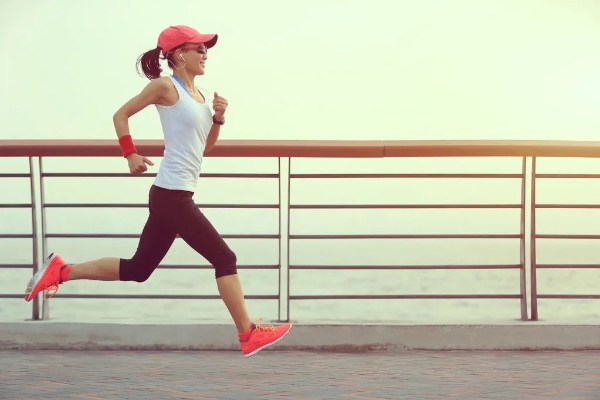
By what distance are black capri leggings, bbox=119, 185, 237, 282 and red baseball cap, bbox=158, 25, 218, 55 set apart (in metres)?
0.67

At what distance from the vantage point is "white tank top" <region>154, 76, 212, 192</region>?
16.0 ft

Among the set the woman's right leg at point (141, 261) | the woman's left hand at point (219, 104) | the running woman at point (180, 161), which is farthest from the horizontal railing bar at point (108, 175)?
the woman's left hand at point (219, 104)

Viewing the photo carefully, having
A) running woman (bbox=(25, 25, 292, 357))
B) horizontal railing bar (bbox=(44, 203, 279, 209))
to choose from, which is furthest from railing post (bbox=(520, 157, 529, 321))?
running woman (bbox=(25, 25, 292, 357))

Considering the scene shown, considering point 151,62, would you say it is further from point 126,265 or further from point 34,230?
point 34,230

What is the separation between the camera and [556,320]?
6891 millimetres

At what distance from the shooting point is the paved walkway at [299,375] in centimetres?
503

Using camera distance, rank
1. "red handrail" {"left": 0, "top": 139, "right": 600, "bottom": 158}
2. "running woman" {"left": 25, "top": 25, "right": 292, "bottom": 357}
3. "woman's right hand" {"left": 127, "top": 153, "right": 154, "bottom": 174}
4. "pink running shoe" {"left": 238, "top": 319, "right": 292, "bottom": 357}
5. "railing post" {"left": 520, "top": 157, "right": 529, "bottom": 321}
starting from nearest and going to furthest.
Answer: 1. "woman's right hand" {"left": 127, "top": 153, "right": 154, "bottom": 174}
2. "running woman" {"left": 25, "top": 25, "right": 292, "bottom": 357}
3. "pink running shoe" {"left": 238, "top": 319, "right": 292, "bottom": 357}
4. "red handrail" {"left": 0, "top": 139, "right": 600, "bottom": 158}
5. "railing post" {"left": 520, "top": 157, "right": 529, "bottom": 321}

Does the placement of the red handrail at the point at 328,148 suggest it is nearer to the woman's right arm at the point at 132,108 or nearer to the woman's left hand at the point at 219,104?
the woman's left hand at the point at 219,104

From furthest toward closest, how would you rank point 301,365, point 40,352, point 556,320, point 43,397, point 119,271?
1. point 556,320
2. point 40,352
3. point 301,365
4. point 119,271
5. point 43,397

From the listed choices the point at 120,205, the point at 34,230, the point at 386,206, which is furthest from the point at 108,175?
the point at 386,206

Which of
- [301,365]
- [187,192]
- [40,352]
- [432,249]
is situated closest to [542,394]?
[301,365]

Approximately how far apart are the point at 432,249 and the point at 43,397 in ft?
145

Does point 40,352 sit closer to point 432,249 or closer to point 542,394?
point 542,394

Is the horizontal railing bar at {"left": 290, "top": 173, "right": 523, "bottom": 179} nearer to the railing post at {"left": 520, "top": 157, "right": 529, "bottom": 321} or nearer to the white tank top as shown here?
the railing post at {"left": 520, "top": 157, "right": 529, "bottom": 321}
